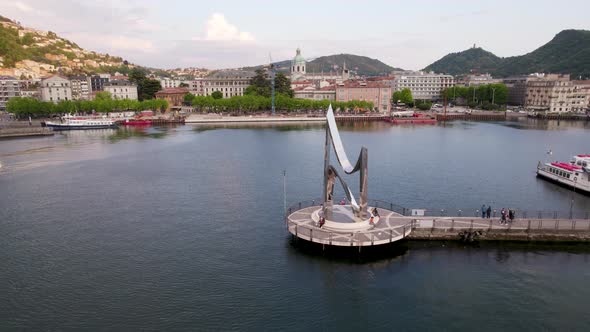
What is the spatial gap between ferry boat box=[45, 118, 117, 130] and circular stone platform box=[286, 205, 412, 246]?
10114 cm

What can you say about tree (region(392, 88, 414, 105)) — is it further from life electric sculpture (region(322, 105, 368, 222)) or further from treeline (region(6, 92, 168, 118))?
life electric sculpture (region(322, 105, 368, 222))

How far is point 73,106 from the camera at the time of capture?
132 meters

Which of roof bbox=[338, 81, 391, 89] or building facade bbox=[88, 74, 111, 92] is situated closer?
roof bbox=[338, 81, 391, 89]

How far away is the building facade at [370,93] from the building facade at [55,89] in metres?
101

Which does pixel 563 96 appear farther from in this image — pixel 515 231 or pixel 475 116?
pixel 515 231

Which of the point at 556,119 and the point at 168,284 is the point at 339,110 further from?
the point at 168,284

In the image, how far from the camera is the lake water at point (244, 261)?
2305 cm

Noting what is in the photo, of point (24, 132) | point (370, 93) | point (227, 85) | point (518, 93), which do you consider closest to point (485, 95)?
point (518, 93)

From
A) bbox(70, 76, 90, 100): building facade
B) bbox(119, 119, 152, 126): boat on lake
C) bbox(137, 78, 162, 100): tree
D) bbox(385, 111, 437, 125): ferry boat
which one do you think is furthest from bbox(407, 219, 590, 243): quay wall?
bbox(70, 76, 90, 100): building facade

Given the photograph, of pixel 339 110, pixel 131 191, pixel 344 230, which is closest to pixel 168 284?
pixel 344 230

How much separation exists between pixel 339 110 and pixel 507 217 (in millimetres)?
123056

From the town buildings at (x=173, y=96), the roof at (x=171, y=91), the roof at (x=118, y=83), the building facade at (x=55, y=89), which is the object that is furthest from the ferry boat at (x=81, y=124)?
the roof at (x=171, y=91)

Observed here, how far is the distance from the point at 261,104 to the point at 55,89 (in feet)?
242

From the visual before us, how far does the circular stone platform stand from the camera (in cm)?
2953
